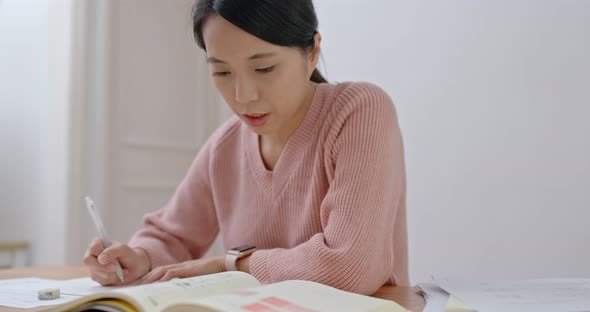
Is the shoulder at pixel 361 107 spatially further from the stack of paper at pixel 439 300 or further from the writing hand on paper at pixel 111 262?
the writing hand on paper at pixel 111 262

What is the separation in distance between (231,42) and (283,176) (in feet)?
1.06

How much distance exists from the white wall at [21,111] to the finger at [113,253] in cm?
128

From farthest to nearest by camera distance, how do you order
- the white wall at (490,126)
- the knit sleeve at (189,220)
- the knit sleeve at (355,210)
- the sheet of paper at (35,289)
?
the white wall at (490,126) → the knit sleeve at (189,220) → the knit sleeve at (355,210) → the sheet of paper at (35,289)

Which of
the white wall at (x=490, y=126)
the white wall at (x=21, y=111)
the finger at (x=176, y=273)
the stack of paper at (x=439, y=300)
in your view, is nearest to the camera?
the stack of paper at (x=439, y=300)

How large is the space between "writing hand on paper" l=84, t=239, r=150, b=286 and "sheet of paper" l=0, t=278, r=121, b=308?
0.02 metres

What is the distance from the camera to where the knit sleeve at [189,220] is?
139cm

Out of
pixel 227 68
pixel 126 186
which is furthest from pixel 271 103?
pixel 126 186

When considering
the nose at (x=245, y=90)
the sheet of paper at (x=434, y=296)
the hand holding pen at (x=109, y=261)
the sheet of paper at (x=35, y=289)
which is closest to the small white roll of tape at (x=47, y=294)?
the sheet of paper at (x=35, y=289)

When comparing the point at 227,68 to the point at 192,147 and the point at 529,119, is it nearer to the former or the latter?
Result: the point at 529,119

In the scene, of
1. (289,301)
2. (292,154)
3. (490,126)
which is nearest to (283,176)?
(292,154)

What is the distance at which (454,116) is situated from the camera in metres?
1.75

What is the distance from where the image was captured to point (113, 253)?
1.16 m

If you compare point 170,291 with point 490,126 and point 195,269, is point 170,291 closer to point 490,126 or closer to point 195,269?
point 195,269

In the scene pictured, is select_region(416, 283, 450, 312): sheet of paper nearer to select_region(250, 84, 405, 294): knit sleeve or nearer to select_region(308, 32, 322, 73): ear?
select_region(250, 84, 405, 294): knit sleeve
